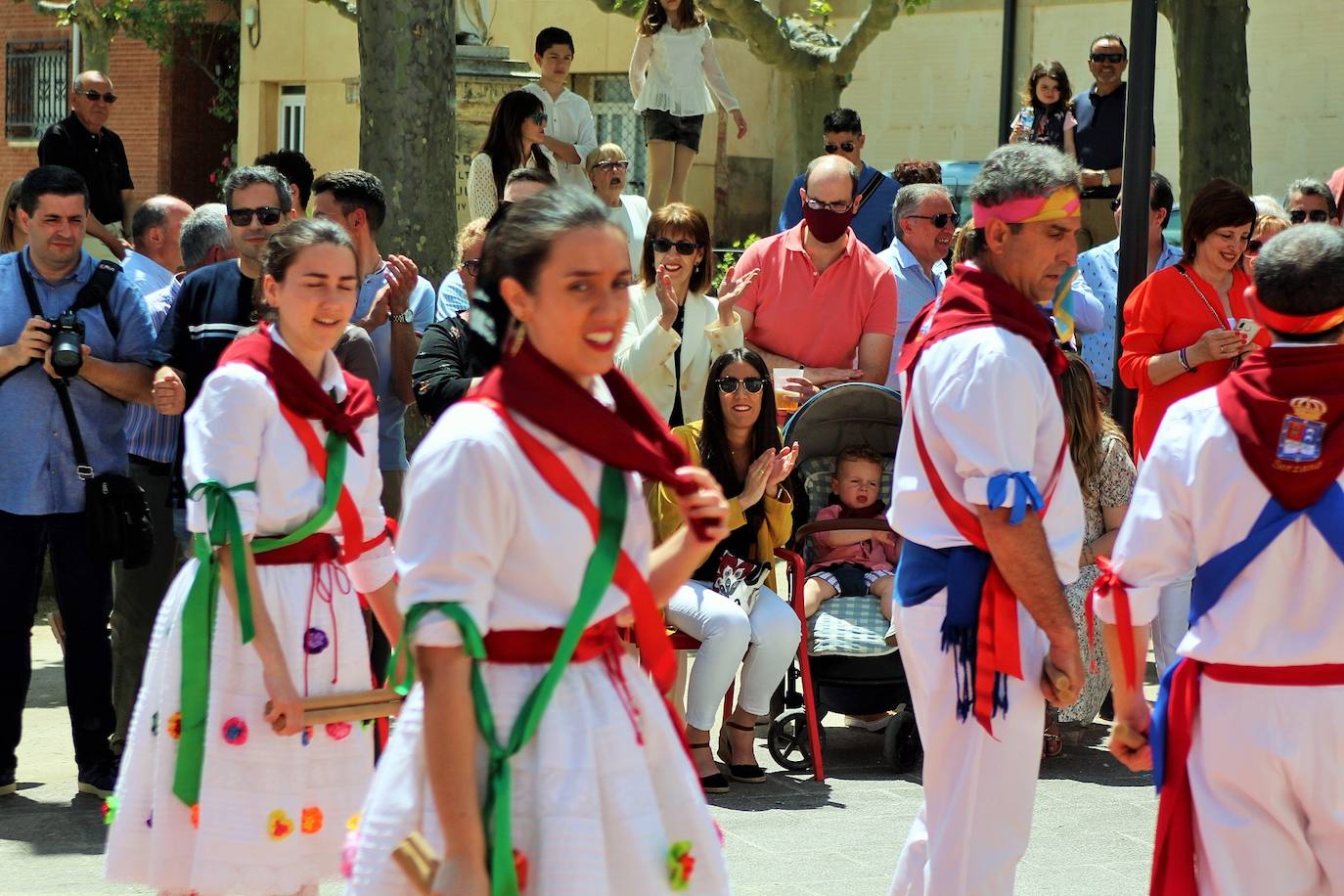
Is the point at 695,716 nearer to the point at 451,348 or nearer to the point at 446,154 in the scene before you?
the point at 451,348

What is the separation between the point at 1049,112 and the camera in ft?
40.2

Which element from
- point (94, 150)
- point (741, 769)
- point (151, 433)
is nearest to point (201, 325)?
point (151, 433)

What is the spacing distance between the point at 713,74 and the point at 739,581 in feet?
20.0

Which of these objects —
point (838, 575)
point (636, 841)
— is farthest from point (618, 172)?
point (636, 841)

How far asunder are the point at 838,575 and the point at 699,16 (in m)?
5.94

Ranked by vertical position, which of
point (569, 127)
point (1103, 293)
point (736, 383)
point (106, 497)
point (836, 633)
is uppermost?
point (569, 127)

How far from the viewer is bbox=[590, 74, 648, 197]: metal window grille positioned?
2312 cm

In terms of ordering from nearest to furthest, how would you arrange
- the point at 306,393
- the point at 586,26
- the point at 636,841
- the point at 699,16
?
the point at 636,841, the point at 306,393, the point at 699,16, the point at 586,26

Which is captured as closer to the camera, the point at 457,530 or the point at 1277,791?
the point at 457,530

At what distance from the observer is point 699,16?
41.7 feet

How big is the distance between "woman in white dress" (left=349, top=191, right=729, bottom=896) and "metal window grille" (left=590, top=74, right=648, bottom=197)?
2002 centimetres

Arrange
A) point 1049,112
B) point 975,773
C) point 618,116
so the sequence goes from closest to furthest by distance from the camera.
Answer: point 975,773
point 1049,112
point 618,116

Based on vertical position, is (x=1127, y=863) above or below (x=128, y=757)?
below

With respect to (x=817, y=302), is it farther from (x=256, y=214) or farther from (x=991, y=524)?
(x=991, y=524)
